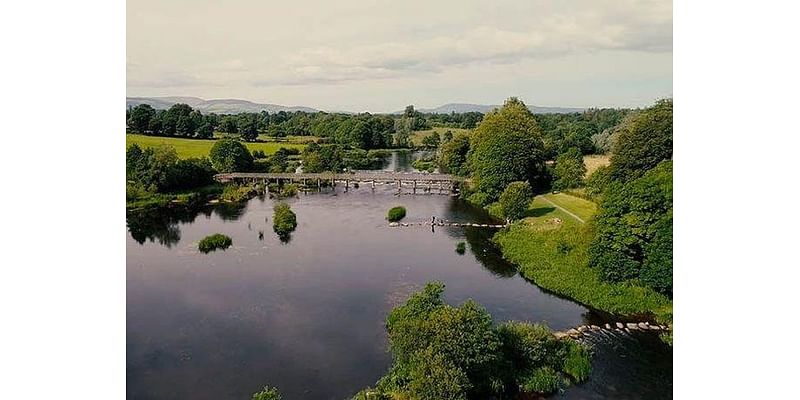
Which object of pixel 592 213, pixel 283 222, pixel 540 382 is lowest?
pixel 540 382

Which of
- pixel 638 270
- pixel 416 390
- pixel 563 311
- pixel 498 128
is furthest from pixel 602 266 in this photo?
pixel 498 128

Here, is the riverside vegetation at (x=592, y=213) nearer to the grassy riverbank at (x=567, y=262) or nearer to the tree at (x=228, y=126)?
the grassy riverbank at (x=567, y=262)

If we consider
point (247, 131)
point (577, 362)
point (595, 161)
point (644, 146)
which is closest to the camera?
point (577, 362)

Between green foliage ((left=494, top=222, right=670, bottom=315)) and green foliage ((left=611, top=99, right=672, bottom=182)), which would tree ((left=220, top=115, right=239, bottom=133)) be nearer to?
green foliage ((left=494, top=222, right=670, bottom=315))

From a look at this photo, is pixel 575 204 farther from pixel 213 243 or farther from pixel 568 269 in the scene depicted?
pixel 213 243

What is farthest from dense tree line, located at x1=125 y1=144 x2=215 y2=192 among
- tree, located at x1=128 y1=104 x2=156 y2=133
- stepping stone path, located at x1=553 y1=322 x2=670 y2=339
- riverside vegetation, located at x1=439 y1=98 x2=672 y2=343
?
stepping stone path, located at x1=553 y1=322 x2=670 y2=339

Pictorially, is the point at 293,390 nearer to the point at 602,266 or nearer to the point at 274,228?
the point at 602,266

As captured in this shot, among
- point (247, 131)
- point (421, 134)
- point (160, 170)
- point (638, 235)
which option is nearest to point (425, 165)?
point (247, 131)
